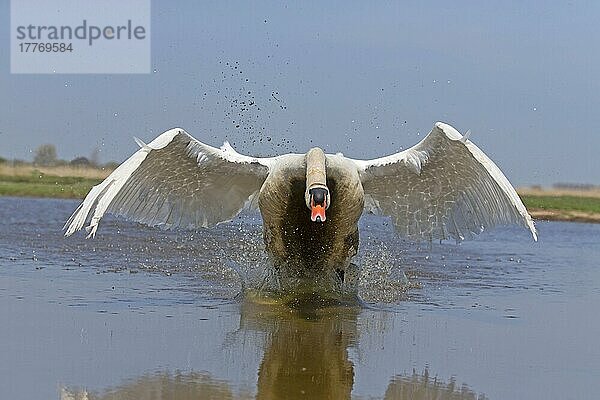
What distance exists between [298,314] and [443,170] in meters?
2.70

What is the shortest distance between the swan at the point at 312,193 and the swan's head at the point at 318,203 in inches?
1.6

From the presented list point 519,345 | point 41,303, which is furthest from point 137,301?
point 519,345

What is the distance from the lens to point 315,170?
9.35 meters

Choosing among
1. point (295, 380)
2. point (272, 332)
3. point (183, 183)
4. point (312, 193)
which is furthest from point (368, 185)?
point (295, 380)

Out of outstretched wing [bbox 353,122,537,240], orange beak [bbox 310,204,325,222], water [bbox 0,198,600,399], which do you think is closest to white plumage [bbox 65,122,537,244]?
outstretched wing [bbox 353,122,537,240]

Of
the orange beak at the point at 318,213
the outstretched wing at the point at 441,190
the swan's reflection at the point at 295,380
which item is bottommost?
the swan's reflection at the point at 295,380

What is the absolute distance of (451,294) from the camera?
12.1 metres

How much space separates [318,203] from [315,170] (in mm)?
626

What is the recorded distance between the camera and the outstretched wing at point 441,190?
10047mm

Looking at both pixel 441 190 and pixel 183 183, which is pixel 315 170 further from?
pixel 441 190

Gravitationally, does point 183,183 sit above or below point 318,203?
above

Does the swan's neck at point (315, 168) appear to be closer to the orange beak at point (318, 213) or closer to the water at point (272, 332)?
the orange beak at point (318, 213)

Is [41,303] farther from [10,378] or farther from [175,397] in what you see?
[175,397]

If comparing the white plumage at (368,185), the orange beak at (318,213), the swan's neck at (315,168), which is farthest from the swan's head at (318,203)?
the white plumage at (368,185)
